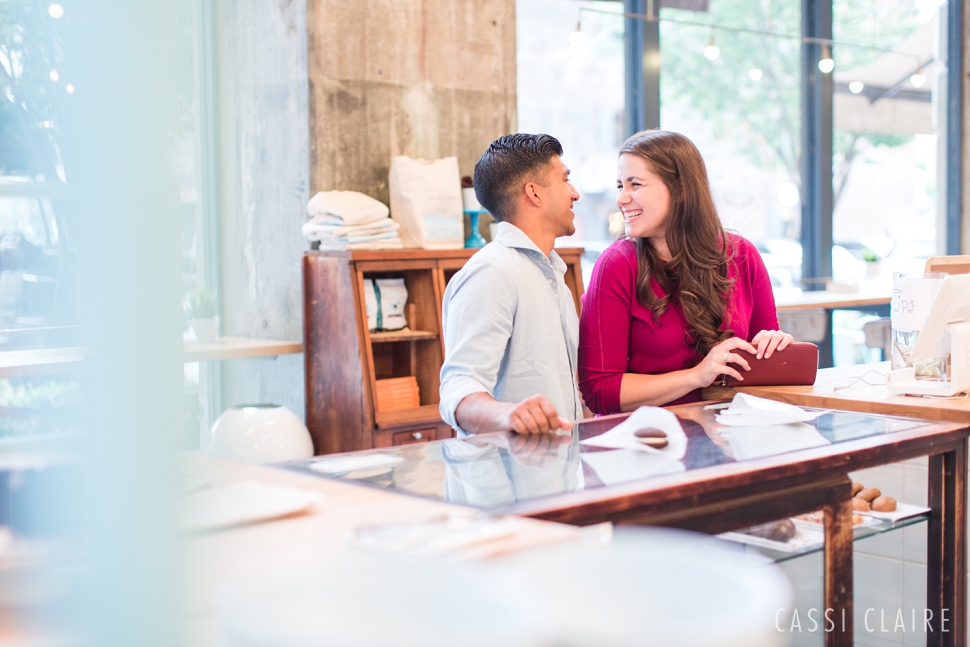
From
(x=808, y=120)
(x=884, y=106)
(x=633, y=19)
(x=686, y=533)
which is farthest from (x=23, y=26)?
(x=884, y=106)

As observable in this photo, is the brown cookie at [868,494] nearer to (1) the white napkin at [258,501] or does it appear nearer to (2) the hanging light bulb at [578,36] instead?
(1) the white napkin at [258,501]

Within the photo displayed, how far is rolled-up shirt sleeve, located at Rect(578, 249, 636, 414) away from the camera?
252 cm

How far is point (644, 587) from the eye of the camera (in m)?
0.47

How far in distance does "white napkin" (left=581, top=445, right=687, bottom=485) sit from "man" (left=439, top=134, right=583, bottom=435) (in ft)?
1.83

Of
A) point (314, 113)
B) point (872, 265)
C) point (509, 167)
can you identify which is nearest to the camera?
point (509, 167)

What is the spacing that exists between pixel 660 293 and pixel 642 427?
1.03 meters

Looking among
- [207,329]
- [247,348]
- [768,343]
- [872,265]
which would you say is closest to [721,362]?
[768,343]

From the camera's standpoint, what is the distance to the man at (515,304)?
Result: 2.27 metres

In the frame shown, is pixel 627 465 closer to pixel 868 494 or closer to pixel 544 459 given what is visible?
pixel 544 459

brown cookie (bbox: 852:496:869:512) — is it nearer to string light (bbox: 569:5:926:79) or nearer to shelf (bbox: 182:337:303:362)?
shelf (bbox: 182:337:303:362)

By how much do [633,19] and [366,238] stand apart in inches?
115

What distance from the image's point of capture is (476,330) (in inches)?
90.9

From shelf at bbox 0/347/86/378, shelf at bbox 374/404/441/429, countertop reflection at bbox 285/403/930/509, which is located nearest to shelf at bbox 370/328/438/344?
shelf at bbox 374/404/441/429

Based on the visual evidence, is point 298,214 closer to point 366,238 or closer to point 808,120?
point 366,238
